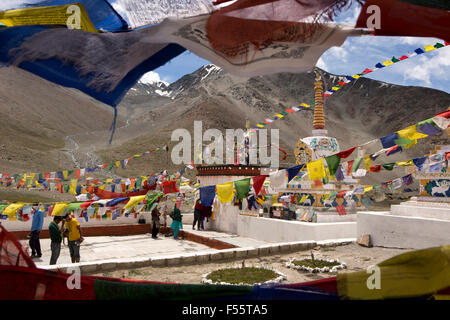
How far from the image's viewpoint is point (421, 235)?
27.5 ft

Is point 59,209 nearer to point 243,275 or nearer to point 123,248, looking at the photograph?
point 123,248

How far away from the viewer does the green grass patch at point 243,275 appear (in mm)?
6305

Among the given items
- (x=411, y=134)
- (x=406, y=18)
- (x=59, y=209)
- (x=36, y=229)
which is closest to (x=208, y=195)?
(x=411, y=134)

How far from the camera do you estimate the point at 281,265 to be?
25.3ft

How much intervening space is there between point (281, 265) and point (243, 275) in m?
1.43

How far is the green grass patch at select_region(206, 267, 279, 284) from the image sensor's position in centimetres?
630

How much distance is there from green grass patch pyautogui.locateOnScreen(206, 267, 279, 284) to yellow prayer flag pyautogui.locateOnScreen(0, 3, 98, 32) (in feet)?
15.3

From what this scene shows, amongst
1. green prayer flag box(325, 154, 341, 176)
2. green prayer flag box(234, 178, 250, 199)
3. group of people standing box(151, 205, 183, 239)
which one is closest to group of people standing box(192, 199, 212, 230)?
group of people standing box(151, 205, 183, 239)

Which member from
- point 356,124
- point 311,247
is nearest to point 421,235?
point 311,247
